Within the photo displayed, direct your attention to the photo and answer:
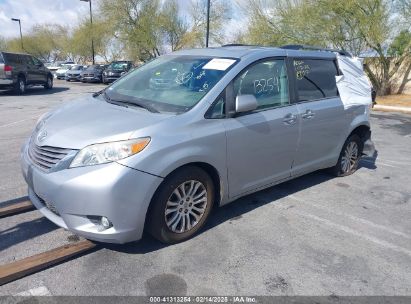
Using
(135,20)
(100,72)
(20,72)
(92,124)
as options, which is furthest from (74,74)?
(92,124)

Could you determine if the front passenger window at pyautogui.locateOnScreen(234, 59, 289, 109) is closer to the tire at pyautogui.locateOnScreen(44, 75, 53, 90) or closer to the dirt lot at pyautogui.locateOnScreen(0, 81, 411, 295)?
the dirt lot at pyautogui.locateOnScreen(0, 81, 411, 295)

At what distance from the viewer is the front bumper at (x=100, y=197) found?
282cm

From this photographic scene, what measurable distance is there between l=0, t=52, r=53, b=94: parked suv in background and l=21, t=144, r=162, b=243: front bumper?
14.3 metres

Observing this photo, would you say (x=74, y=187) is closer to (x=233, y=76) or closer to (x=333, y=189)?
(x=233, y=76)

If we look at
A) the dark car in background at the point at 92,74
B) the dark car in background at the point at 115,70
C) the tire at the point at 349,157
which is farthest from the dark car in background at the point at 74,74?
the tire at the point at 349,157

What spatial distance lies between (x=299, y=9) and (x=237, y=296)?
56.1 ft

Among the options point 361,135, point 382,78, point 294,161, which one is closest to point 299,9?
point 382,78

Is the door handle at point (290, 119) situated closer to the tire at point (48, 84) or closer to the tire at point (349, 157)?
the tire at point (349, 157)

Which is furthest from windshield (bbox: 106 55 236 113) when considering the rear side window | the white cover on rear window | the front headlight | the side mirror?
the white cover on rear window

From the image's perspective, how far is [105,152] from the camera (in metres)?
2.89

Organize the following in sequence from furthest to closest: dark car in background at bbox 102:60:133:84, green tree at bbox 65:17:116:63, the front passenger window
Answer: green tree at bbox 65:17:116:63 → dark car in background at bbox 102:60:133:84 → the front passenger window

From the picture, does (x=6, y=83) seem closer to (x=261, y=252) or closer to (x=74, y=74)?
(x=74, y=74)

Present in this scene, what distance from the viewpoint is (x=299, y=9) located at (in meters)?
17.5

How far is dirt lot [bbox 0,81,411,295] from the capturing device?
2.85m
